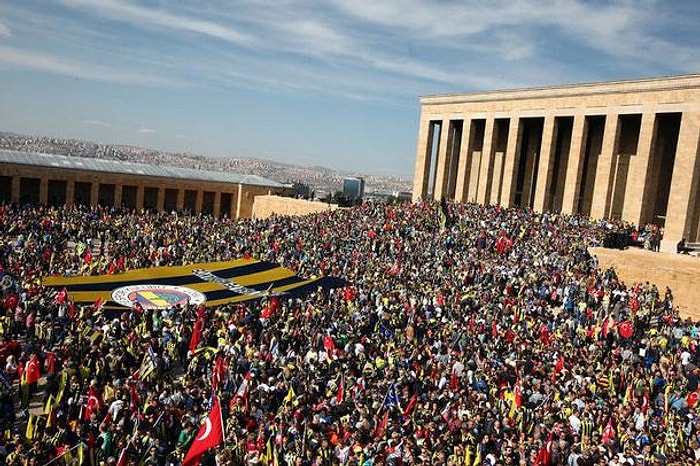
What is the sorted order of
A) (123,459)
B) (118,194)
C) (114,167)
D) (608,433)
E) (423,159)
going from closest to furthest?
1. (123,459)
2. (608,433)
3. (423,159)
4. (118,194)
5. (114,167)

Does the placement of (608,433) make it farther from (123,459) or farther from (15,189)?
(15,189)

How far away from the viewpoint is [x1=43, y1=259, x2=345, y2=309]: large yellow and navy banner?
2023 cm

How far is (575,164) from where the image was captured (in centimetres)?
3534

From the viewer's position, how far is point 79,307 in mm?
18594

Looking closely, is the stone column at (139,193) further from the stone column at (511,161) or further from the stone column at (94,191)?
the stone column at (511,161)

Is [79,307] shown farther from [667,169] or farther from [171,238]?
[667,169]

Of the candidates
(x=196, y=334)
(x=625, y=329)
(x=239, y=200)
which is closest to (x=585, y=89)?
(x=625, y=329)

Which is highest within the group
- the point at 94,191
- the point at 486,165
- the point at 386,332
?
the point at 486,165

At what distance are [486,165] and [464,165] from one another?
238 cm

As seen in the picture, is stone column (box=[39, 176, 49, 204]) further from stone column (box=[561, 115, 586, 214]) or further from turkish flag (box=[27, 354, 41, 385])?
stone column (box=[561, 115, 586, 214])

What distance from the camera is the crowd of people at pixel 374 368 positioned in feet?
37.3

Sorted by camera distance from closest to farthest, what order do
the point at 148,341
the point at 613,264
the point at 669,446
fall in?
the point at 669,446
the point at 148,341
the point at 613,264

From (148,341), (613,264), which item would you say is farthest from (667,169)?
(148,341)

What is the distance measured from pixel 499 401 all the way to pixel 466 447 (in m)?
3.05
